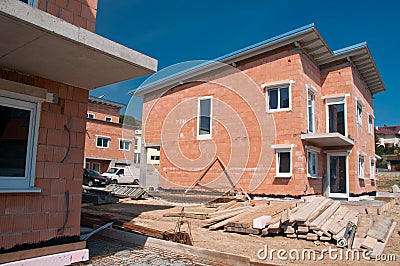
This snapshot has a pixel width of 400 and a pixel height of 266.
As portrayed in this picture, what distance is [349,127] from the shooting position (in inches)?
628

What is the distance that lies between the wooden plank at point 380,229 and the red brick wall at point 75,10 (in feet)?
25.6

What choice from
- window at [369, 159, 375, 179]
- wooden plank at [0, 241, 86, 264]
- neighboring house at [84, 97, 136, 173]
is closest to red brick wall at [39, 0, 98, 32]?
wooden plank at [0, 241, 86, 264]

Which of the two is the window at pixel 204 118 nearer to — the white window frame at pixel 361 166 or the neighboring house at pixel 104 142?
the white window frame at pixel 361 166

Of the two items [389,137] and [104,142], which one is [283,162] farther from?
[389,137]

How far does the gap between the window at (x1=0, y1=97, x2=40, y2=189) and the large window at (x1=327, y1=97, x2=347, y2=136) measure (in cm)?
1487

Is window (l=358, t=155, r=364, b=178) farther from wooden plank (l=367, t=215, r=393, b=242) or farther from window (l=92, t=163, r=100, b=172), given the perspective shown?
window (l=92, t=163, r=100, b=172)

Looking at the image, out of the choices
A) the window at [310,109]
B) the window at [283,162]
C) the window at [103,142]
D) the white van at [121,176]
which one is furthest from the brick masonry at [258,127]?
the window at [103,142]

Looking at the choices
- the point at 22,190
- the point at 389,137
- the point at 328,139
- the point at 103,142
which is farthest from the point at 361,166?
the point at 389,137

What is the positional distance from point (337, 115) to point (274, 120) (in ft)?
14.4

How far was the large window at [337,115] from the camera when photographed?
53.1 ft

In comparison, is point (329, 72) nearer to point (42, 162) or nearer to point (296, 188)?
point (296, 188)

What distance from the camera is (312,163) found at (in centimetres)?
1501

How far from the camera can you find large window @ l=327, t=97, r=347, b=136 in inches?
637

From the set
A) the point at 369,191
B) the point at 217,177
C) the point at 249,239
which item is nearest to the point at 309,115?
the point at 217,177
